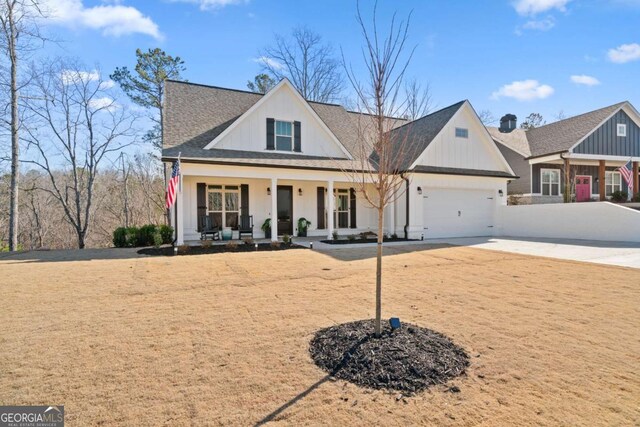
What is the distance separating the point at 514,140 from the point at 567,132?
3036 mm

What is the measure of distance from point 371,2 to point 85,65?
76.6ft

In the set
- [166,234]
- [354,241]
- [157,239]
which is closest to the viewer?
[157,239]

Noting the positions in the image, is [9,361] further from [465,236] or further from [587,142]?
[587,142]

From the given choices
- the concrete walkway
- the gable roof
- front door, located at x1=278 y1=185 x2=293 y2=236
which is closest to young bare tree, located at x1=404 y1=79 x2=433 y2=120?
the concrete walkway

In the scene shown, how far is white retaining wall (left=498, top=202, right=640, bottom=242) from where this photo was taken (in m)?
12.9

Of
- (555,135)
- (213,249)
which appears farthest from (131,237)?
(555,135)

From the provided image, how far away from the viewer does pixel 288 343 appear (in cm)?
371

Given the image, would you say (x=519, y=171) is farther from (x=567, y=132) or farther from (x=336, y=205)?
(x=336, y=205)

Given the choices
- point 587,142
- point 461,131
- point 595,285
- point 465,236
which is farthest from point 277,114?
point 587,142

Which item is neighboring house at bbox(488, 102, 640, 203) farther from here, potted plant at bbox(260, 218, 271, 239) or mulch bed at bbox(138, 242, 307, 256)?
mulch bed at bbox(138, 242, 307, 256)

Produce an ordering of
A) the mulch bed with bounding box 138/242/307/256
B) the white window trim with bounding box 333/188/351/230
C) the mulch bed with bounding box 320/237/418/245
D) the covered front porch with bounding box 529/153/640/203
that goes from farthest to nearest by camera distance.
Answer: the covered front porch with bounding box 529/153/640/203, the white window trim with bounding box 333/188/351/230, the mulch bed with bounding box 320/237/418/245, the mulch bed with bounding box 138/242/307/256

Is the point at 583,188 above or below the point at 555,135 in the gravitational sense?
below

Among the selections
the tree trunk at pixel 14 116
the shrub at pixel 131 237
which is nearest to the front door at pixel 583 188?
the shrub at pixel 131 237

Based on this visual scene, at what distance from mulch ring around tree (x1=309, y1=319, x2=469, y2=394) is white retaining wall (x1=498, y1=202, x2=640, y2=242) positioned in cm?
1420
